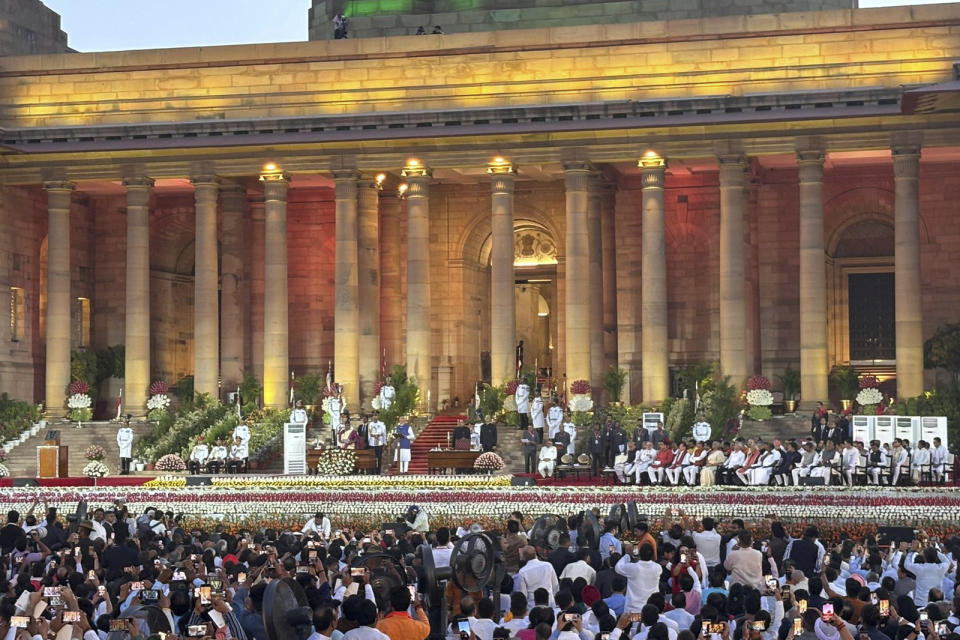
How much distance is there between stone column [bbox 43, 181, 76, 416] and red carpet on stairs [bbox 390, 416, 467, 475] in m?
14.9

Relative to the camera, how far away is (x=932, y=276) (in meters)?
63.6

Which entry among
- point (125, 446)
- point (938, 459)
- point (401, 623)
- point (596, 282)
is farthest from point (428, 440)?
point (401, 623)

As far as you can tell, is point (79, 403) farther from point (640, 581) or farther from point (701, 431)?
point (640, 581)

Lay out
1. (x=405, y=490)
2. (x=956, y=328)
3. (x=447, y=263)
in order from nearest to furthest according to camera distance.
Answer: (x=405, y=490) → (x=956, y=328) → (x=447, y=263)

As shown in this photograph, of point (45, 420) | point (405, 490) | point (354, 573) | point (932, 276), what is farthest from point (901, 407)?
point (354, 573)

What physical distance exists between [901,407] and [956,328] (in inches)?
253

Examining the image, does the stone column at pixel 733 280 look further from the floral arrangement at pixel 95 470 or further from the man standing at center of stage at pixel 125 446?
the floral arrangement at pixel 95 470

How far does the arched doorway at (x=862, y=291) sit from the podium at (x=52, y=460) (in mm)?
30042

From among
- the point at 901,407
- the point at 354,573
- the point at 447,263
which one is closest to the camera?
the point at 354,573

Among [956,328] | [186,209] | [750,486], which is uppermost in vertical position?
[186,209]

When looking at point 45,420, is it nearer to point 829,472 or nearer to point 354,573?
point 829,472

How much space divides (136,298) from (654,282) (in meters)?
20.1

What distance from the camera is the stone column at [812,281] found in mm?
58906

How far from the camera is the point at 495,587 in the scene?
21641 mm
